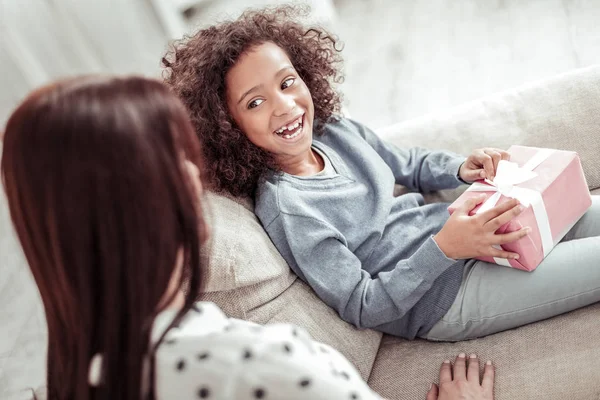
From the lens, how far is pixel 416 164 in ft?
5.00

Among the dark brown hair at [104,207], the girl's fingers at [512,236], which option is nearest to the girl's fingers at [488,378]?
the girl's fingers at [512,236]

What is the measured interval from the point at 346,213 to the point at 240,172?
0.80 feet

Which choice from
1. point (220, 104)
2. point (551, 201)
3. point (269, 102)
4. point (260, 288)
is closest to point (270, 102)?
point (269, 102)

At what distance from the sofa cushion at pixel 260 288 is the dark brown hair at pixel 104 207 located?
389 mm

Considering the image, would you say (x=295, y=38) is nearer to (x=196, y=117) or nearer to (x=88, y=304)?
(x=196, y=117)

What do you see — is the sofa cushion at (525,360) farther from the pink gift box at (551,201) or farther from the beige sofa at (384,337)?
the pink gift box at (551,201)

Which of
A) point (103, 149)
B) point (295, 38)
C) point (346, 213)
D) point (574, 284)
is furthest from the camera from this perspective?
point (295, 38)

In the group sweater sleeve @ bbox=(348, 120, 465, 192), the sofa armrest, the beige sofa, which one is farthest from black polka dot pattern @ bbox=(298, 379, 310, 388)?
the sofa armrest

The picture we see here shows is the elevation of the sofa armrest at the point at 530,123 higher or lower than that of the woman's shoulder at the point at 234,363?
lower

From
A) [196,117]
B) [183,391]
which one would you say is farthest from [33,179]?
[196,117]

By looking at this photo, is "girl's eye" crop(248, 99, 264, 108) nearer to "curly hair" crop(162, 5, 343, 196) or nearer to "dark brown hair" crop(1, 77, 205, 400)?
"curly hair" crop(162, 5, 343, 196)

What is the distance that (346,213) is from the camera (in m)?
1.28

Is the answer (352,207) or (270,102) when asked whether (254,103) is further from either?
(352,207)

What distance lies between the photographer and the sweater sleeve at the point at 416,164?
4.82ft
